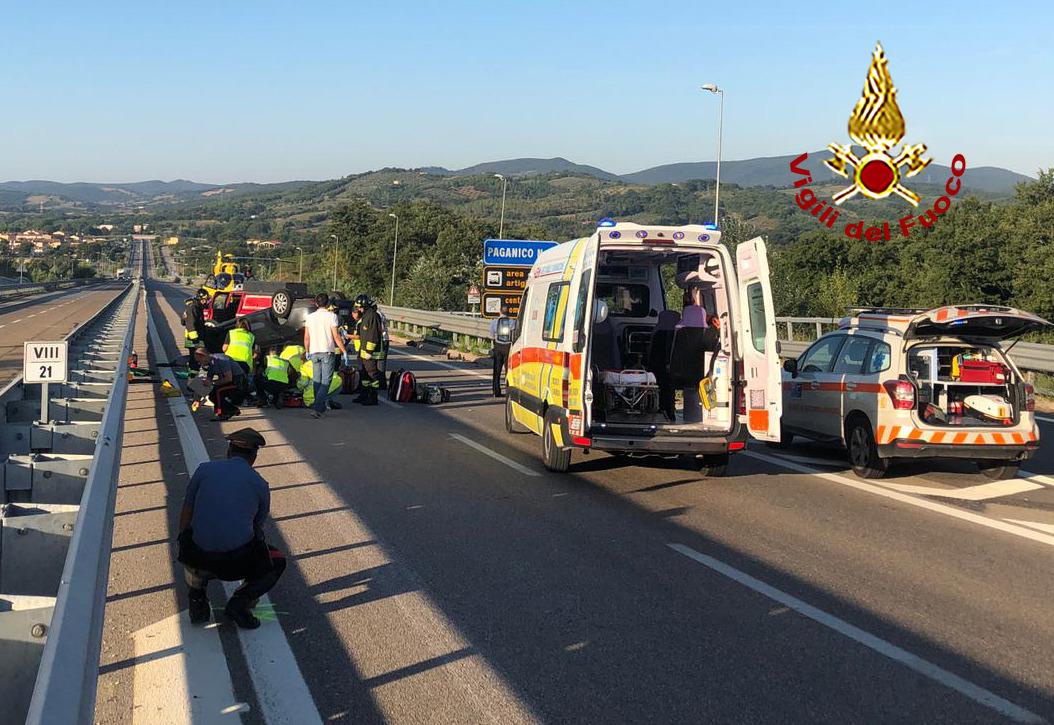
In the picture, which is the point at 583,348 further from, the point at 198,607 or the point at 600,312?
the point at 198,607

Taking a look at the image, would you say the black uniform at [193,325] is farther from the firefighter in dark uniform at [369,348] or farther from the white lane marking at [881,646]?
the white lane marking at [881,646]

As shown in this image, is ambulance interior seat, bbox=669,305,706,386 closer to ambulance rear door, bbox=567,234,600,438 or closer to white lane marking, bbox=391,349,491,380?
ambulance rear door, bbox=567,234,600,438

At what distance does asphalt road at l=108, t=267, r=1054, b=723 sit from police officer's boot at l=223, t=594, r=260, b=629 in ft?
0.69

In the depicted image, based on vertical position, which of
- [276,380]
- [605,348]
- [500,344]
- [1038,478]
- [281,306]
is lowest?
[1038,478]

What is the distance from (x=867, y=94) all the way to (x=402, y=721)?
28.0m

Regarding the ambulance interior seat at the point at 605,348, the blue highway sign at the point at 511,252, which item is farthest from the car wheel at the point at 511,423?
the blue highway sign at the point at 511,252

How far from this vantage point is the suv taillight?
10.3 meters

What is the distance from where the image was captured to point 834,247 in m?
75.9

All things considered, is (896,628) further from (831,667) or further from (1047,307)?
(1047,307)

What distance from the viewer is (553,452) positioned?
34.5ft

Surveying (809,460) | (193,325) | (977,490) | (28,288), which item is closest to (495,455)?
(809,460)

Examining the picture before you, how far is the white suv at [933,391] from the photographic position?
10.3m

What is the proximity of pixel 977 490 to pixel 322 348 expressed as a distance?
8.76 metres

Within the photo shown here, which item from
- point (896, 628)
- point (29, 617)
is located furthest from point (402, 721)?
point (896, 628)
